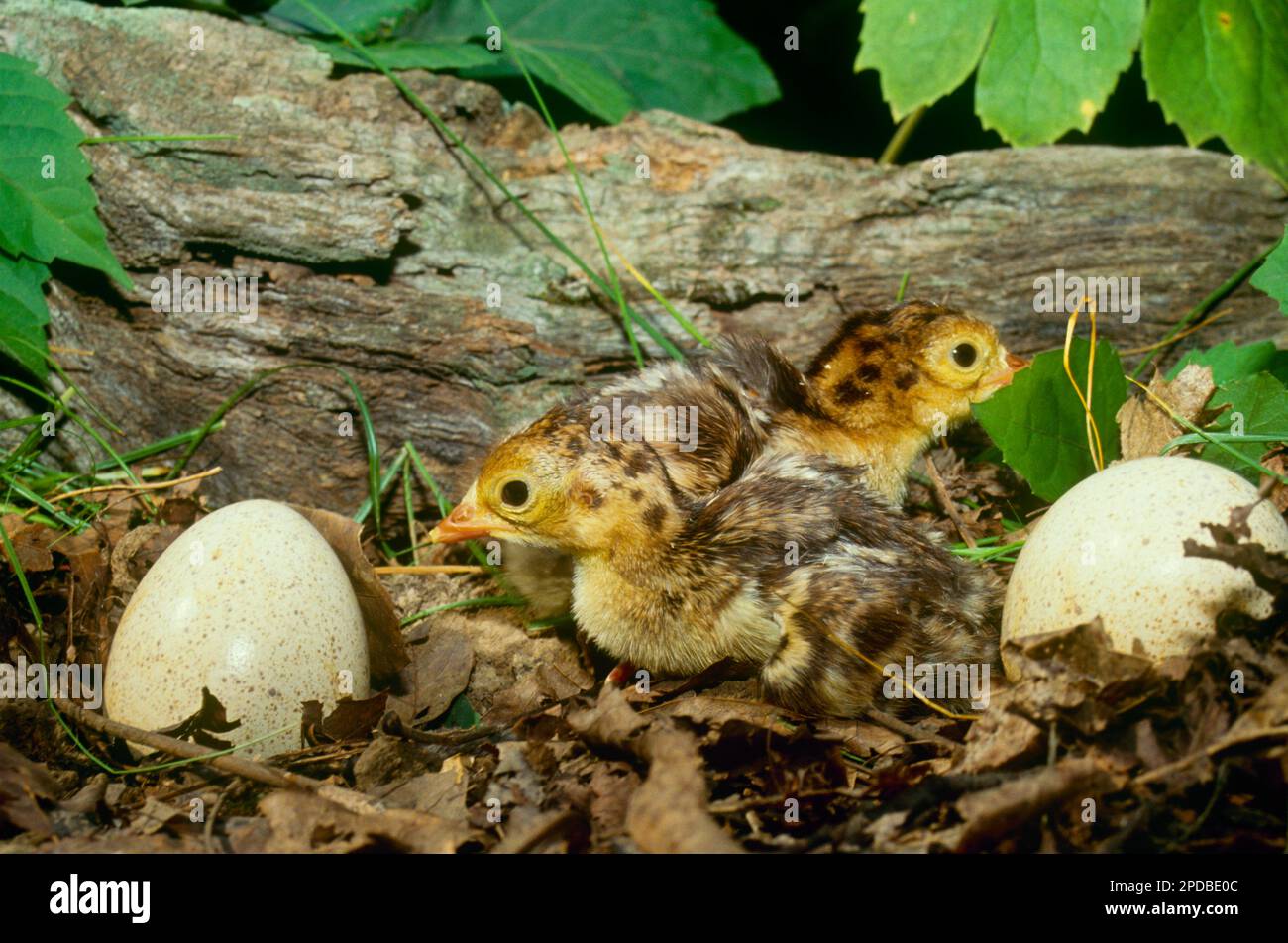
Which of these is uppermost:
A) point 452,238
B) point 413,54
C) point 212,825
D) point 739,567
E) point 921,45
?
point 413,54

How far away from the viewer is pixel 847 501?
3.30m

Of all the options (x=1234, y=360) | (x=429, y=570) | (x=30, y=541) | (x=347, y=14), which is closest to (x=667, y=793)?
(x=429, y=570)

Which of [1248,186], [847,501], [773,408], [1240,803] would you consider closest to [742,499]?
A: [847,501]

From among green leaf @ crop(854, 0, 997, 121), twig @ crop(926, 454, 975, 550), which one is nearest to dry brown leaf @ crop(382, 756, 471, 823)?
twig @ crop(926, 454, 975, 550)

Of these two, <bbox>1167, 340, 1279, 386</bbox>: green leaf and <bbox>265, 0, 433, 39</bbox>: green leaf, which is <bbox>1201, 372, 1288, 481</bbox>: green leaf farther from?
<bbox>265, 0, 433, 39</bbox>: green leaf

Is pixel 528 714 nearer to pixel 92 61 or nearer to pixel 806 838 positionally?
pixel 806 838

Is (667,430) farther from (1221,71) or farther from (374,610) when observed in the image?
(1221,71)

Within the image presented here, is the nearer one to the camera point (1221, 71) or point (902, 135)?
point (1221, 71)

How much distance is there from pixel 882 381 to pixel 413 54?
2.16 m

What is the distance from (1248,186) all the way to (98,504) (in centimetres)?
444

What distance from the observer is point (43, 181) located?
12.2 ft

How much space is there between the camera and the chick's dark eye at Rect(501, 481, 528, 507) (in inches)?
128

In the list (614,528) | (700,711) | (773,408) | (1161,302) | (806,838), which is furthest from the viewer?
(1161,302)

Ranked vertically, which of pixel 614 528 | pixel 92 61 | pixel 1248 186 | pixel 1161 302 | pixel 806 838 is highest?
pixel 92 61
